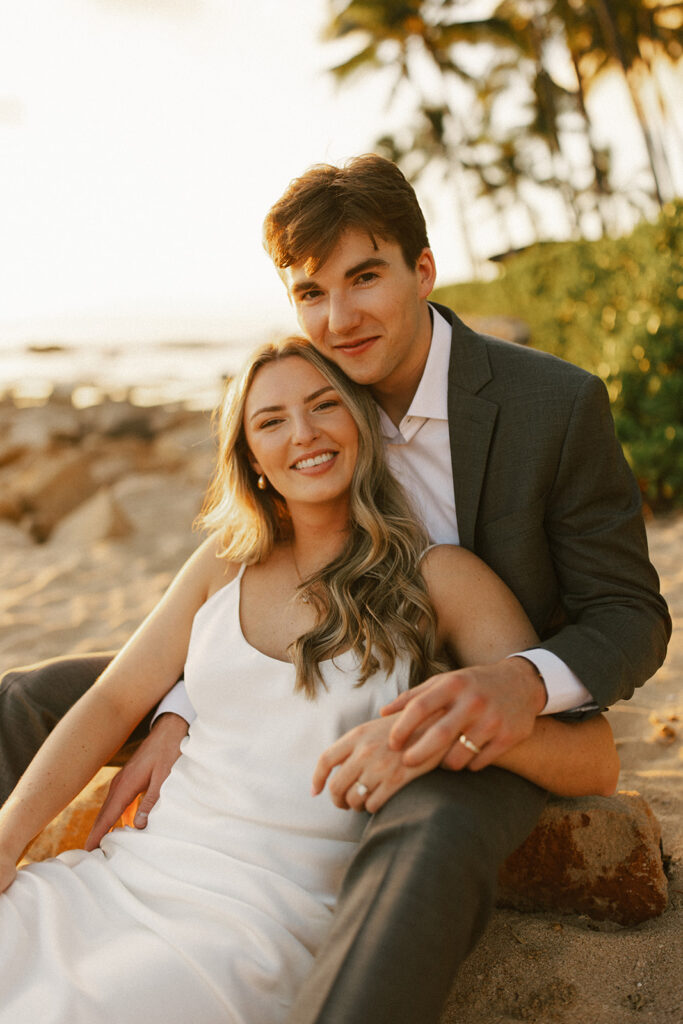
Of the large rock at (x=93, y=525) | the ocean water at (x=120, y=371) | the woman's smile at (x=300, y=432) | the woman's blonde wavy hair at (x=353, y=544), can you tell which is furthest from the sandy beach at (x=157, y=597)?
the ocean water at (x=120, y=371)

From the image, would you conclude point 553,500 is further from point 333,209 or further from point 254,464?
point 333,209

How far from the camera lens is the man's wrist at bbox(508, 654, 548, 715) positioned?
1.99 m

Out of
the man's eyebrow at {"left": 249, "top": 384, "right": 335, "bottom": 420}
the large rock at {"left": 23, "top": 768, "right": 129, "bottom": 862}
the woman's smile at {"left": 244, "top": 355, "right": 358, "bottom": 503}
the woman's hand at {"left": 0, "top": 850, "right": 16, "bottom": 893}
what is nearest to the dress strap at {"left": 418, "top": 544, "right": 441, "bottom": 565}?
the woman's smile at {"left": 244, "top": 355, "right": 358, "bottom": 503}

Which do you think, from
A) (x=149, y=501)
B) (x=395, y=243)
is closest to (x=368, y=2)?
(x=149, y=501)

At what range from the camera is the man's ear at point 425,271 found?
119 inches

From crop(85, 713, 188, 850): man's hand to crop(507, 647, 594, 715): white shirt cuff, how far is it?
1.16 m

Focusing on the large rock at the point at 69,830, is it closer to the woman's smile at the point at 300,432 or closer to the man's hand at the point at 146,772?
the man's hand at the point at 146,772

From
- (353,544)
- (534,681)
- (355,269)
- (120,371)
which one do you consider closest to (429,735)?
(534,681)

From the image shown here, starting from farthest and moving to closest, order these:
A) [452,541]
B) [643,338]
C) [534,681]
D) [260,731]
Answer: [643,338], [452,541], [260,731], [534,681]

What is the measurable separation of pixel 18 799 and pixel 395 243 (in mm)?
2046

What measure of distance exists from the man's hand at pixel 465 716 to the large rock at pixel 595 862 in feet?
2.42

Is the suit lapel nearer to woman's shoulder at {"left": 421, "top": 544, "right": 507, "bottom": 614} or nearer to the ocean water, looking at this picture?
woman's shoulder at {"left": 421, "top": 544, "right": 507, "bottom": 614}

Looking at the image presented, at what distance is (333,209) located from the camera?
2691mm

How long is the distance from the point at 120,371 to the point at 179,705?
23.4 meters
